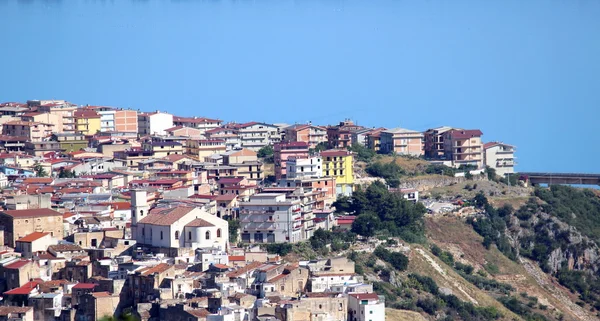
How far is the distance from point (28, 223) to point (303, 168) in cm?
1228

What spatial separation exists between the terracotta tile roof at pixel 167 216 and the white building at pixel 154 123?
2209 centimetres

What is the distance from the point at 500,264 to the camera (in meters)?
51.7

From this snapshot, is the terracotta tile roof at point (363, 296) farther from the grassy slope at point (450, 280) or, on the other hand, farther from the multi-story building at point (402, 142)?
the multi-story building at point (402, 142)

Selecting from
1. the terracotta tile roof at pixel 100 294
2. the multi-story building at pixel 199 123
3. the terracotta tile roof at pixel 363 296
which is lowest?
the terracotta tile roof at pixel 363 296

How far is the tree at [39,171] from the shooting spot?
171 ft

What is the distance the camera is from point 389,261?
45531 millimetres

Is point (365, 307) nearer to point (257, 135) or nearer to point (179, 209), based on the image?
point (179, 209)

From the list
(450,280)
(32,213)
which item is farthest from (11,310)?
(450,280)

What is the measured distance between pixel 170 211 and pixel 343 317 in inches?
282

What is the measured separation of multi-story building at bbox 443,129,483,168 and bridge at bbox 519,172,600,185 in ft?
9.73

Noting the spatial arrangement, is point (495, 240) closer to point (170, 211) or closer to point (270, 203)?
point (270, 203)

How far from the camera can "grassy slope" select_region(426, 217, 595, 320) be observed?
165ft

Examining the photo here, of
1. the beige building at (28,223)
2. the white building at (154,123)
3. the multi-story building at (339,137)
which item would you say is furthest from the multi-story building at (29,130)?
the beige building at (28,223)

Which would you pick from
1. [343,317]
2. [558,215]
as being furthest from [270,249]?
[558,215]
